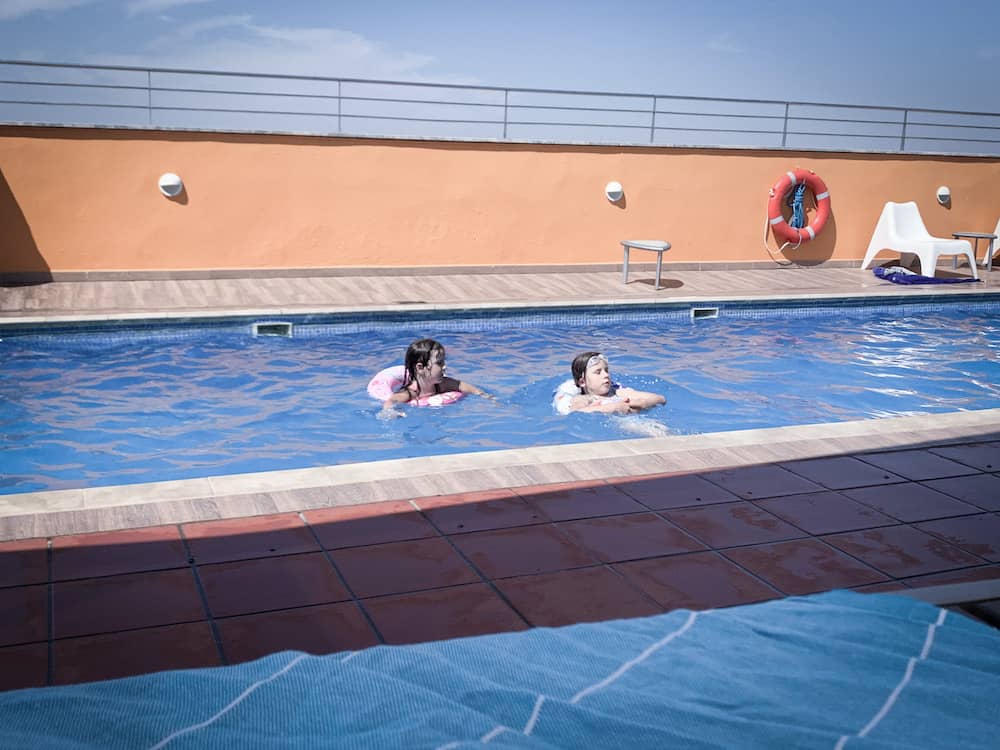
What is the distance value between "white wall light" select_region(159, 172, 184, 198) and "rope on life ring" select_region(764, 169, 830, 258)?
6.20 m

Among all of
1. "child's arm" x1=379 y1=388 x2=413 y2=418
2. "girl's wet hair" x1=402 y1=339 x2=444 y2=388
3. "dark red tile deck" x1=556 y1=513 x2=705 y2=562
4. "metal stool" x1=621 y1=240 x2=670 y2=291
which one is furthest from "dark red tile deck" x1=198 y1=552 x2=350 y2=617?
"metal stool" x1=621 y1=240 x2=670 y2=291

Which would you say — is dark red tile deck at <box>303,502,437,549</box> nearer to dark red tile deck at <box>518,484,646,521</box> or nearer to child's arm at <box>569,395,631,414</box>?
dark red tile deck at <box>518,484,646,521</box>

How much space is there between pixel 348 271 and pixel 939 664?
25.0ft

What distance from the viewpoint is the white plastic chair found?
33.4 ft

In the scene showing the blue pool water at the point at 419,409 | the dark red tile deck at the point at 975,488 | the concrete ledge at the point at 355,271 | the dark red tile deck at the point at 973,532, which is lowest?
the blue pool water at the point at 419,409

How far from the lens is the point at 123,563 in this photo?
9.04ft

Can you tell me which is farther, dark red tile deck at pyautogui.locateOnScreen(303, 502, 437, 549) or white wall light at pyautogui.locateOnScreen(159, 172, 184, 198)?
white wall light at pyautogui.locateOnScreen(159, 172, 184, 198)

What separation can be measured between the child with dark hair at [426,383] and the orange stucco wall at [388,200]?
3.81 meters

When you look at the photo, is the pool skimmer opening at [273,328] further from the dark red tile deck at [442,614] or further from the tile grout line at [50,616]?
the dark red tile deck at [442,614]

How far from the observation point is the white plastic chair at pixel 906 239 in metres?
10.2

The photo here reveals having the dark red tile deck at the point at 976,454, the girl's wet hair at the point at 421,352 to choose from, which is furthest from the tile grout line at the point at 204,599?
the dark red tile deck at the point at 976,454

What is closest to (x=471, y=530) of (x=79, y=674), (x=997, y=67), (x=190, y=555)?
(x=190, y=555)

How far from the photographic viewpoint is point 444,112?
9.85 m

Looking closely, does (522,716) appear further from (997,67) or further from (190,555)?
(997,67)
